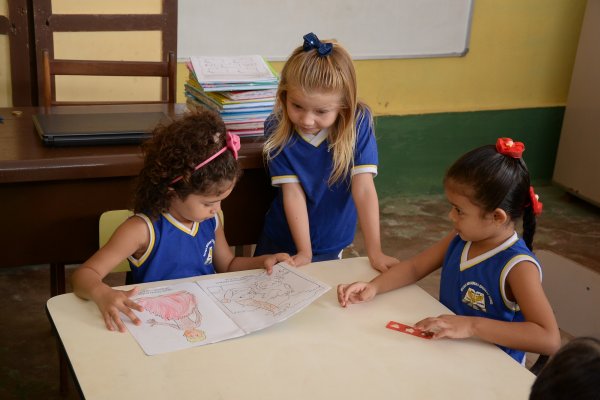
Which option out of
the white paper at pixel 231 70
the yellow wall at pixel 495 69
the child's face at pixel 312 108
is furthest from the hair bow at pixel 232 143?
the yellow wall at pixel 495 69

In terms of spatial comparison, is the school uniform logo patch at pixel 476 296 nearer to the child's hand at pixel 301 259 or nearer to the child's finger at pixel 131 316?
the child's hand at pixel 301 259

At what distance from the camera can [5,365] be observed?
101 inches

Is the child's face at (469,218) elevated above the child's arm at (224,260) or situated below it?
above

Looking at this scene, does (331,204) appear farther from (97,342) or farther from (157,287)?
(97,342)

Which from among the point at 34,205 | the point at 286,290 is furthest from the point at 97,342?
the point at 34,205

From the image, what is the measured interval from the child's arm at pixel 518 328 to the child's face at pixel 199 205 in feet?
1.80

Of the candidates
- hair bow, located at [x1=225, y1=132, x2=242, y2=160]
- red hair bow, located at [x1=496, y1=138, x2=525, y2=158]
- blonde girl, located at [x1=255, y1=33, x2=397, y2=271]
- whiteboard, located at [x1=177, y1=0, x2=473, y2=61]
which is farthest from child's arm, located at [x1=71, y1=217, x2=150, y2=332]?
whiteboard, located at [x1=177, y1=0, x2=473, y2=61]

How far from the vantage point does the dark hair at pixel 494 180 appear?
1551mm

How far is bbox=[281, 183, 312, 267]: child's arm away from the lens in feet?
6.54

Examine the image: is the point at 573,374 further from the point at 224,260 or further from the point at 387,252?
the point at 387,252

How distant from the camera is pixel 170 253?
1.76 meters

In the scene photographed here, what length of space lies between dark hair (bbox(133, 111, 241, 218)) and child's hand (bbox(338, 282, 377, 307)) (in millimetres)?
371

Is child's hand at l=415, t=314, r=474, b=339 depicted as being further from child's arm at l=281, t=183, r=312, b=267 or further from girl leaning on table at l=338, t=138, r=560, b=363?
child's arm at l=281, t=183, r=312, b=267

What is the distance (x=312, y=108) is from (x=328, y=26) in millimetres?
2158
